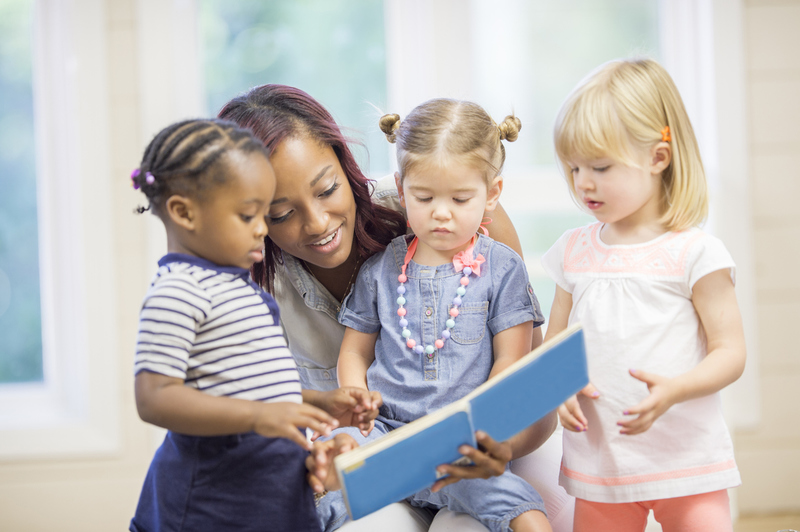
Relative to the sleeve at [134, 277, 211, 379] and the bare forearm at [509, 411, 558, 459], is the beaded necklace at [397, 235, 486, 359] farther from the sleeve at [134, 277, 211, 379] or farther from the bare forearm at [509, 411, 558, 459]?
the sleeve at [134, 277, 211, 379]

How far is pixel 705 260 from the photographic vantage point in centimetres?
110

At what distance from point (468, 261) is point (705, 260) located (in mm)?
431

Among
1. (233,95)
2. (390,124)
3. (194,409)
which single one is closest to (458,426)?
(194,409)

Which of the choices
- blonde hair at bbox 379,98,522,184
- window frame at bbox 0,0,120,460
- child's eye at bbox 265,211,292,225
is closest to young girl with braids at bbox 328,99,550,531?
blonde hair at bbox 379,98,522,184

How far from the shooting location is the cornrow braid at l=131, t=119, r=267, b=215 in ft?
3.11

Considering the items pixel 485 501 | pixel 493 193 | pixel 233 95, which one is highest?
pixel 233 95

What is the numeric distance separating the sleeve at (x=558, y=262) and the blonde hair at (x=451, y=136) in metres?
0.19

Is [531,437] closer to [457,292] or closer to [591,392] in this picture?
[591,392]

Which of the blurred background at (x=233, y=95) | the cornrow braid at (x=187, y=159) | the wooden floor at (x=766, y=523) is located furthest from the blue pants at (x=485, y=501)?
the wooden floor at (x=766, y=523)

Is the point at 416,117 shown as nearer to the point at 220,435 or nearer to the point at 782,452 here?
the point at 220,435

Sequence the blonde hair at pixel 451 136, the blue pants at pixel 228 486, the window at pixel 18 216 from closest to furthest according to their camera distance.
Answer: the blue pants at pixel 228 486, the blonde hair at pixel 451 136, the window at pixel 18 216

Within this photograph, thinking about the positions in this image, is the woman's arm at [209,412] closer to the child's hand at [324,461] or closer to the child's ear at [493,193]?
the child's hand at [324,461]

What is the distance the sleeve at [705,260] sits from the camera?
1.09m

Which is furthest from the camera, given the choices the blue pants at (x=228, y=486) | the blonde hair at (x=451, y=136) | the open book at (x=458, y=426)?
the blonde hair at (x=451, y=136)
